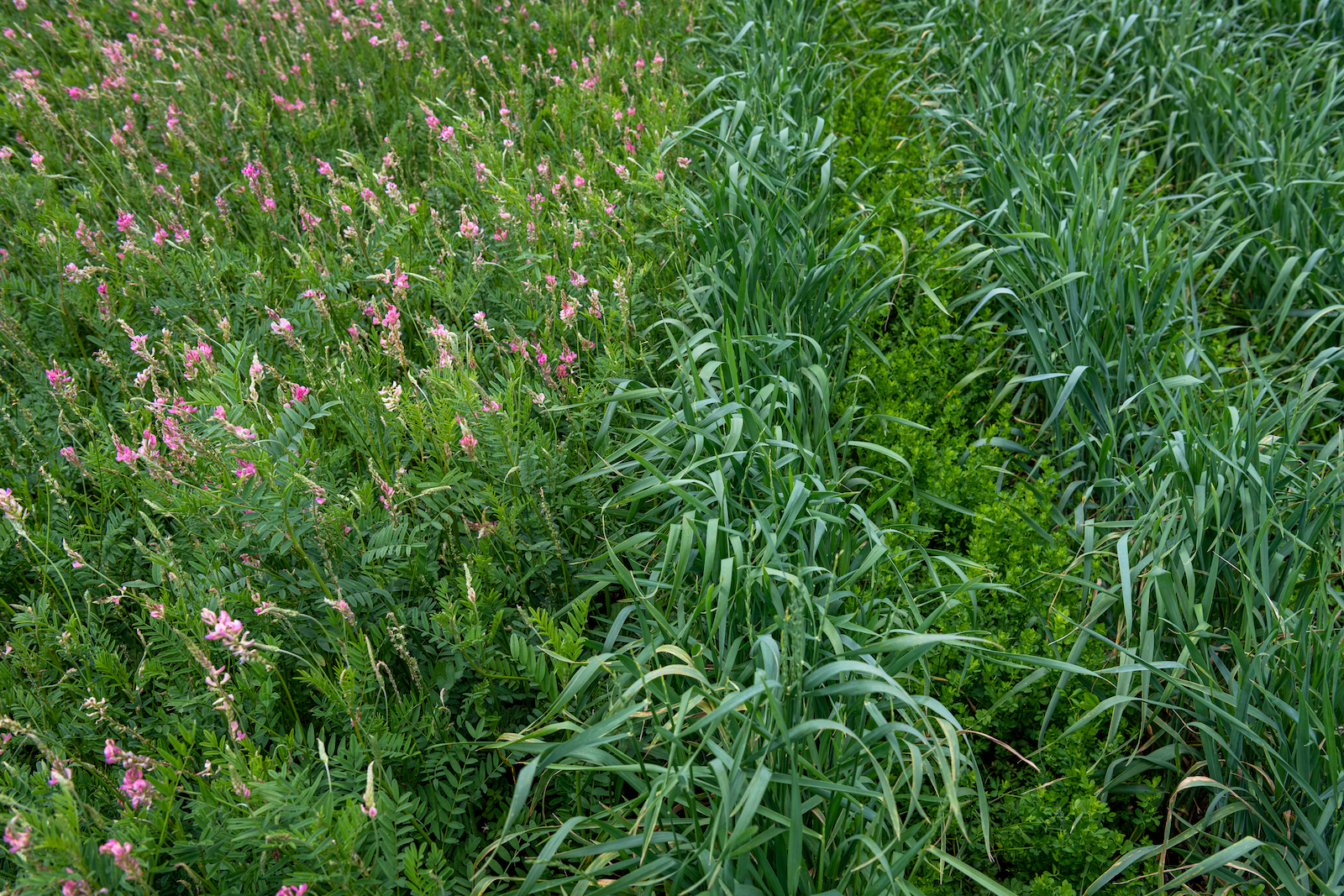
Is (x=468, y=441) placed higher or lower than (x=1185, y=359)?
higher

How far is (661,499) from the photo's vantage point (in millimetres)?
2373

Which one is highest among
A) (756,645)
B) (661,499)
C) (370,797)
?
(370,797)

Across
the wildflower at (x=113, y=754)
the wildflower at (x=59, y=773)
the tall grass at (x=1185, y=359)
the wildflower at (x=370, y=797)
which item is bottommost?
the tall grass at (x=1185, y=359)

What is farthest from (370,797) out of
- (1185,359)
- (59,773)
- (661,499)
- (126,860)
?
(1185,359)

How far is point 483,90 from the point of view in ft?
14.2

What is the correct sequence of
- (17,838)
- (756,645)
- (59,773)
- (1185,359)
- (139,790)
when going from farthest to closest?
(1185,359), (756,645), (139,790), (59,773), (17,838)

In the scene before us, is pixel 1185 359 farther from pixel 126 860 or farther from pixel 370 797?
pixel 126 860

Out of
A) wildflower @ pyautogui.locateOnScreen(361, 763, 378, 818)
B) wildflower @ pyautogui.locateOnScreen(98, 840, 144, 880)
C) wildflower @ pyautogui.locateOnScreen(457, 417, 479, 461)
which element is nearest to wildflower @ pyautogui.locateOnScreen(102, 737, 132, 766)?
wildflower @ pyautogui.locateOnScreen(98, 840, 144, 880)

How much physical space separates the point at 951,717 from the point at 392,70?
402 cm

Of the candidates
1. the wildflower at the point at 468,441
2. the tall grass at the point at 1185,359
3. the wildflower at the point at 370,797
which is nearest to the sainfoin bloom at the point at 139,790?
the wildflower at the point at 370,797

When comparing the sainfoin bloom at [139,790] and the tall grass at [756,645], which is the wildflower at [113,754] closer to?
the sainfoin bloom at [139,790]

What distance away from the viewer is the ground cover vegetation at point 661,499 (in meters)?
1.59

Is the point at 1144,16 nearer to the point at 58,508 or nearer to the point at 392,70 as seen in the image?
the point at 392,70

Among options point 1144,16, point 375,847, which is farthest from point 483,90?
point 375,847
